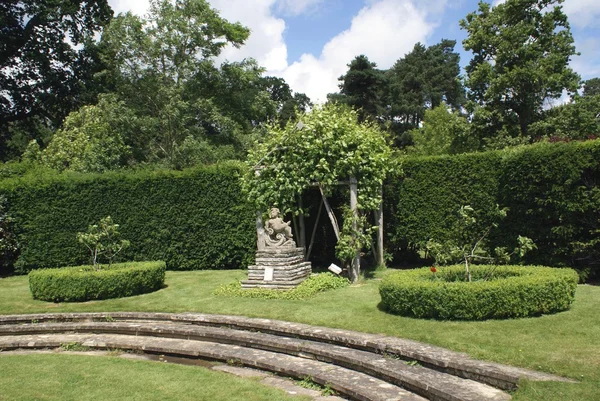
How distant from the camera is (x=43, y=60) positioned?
997 inches

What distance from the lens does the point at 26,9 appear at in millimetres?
25703

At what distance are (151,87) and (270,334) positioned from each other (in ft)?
71.7

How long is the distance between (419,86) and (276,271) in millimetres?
35715

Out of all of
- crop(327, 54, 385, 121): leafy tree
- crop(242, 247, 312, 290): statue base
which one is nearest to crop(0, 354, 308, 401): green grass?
crop(242, 247, 312, 290): statue base

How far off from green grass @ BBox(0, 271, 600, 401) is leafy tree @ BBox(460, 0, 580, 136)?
14.7 metres

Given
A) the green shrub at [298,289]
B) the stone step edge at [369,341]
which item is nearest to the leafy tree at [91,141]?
the stone step edge at [369,341]

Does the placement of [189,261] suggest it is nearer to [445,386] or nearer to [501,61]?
[445,386]

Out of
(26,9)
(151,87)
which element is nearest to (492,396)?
(151,87)

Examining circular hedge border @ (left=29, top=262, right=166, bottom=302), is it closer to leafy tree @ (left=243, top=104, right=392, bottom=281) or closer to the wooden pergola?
the wooden pergola

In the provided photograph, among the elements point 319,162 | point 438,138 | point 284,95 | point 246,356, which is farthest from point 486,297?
point 284,95

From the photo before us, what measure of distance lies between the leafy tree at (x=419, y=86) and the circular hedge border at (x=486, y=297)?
103 ft

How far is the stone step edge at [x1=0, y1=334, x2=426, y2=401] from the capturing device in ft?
17.9

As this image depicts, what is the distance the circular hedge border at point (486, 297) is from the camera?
7.18 meters

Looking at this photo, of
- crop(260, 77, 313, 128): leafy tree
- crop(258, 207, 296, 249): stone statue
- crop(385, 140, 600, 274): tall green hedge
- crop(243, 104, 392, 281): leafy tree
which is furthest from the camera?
crop(260, 77, 313, 128): leafy tree
